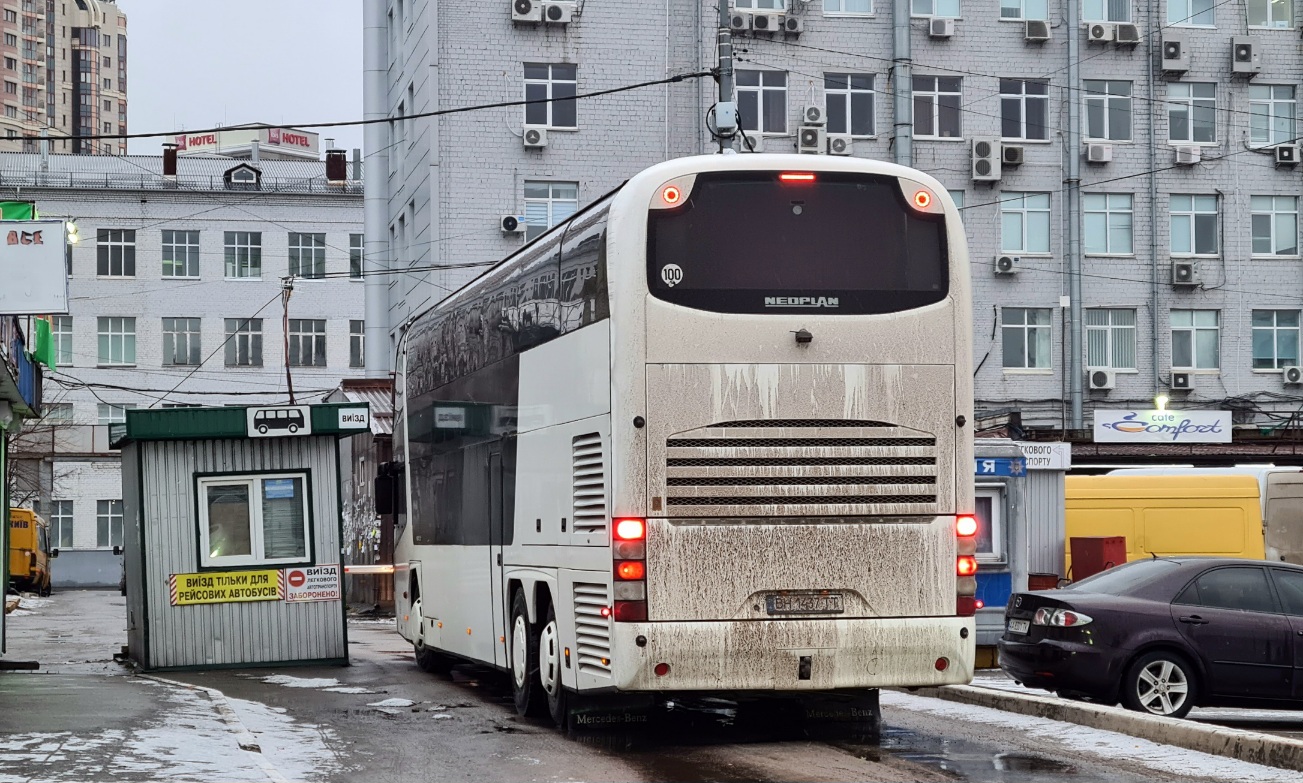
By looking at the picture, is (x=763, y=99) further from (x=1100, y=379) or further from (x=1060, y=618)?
(x=1060, y=618)

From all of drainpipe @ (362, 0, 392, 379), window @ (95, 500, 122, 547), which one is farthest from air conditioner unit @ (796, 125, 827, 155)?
window @ (95, 500, 122, 547)

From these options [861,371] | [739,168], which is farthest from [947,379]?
[739,168]

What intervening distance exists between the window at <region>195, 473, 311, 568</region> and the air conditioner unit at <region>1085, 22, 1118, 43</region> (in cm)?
2986

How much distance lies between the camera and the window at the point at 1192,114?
1786 inches

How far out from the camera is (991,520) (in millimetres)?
21156

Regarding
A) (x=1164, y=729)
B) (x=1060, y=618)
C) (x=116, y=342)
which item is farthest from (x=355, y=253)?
(x=1164, y=729)

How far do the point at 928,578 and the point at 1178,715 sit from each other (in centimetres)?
379

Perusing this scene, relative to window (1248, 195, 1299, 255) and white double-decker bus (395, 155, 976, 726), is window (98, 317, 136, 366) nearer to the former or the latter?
window (1248, 195, 1299, 255)

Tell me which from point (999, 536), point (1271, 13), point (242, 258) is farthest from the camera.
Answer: point (242, 258)

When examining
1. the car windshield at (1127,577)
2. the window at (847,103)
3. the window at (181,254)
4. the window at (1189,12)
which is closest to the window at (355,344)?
the window at (181,254)

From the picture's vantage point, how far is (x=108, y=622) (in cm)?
3759

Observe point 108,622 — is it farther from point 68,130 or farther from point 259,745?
point 68,130

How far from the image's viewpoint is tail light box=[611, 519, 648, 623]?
1131 centimetres

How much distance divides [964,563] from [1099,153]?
1359 inches
